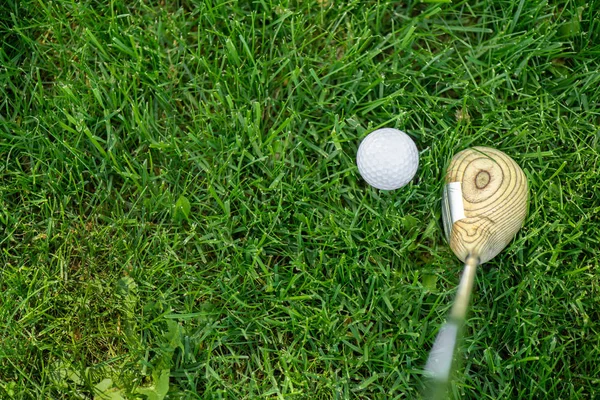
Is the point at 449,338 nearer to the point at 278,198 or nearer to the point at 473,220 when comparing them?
the point at 473,220

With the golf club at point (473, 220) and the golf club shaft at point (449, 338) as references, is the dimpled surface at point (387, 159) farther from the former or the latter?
the golf club shaft at point (449, 338)

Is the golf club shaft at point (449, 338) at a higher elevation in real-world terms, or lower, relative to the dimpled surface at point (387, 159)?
lower

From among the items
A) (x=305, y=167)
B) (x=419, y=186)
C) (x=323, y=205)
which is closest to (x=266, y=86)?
(x=305, y=167)

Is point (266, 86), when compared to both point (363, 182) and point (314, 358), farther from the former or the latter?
point (314, 358)

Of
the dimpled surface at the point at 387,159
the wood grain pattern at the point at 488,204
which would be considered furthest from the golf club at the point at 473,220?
the dimpled surface at the point at 387,159

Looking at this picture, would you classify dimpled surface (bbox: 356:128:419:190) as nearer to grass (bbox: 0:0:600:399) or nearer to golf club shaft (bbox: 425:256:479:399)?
grass (bbox: 0:0:600:399)

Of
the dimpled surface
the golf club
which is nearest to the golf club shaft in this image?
the golf club
